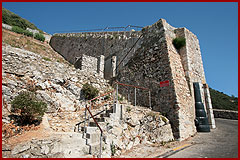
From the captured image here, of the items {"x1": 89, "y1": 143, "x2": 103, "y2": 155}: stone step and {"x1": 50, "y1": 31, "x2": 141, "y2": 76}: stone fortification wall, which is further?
{"x1": 50, "y1": 31, "x2": 141, "y2": 76}: stone fortification wall

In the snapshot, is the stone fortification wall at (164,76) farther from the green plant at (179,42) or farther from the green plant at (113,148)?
the green plant at (113,148)

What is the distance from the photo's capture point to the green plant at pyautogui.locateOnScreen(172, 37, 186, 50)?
861 centimetres

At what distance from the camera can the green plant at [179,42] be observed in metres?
8.61

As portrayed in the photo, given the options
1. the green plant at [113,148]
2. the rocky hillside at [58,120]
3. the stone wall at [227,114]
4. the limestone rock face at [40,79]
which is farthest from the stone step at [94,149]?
the stone wall at [227,114]

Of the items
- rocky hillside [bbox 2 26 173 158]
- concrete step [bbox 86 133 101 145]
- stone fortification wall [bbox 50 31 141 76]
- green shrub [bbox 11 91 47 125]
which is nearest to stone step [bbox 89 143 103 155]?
rocky hillside [bbox 2 26 173 158]

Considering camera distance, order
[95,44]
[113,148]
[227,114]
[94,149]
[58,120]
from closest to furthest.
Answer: [94,149] → [113,148] → [58,120] → [227,114] → [95,44]

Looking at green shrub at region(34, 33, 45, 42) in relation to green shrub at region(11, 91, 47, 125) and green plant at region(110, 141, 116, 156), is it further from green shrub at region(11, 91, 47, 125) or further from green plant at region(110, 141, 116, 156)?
green plant at region(110, 141, 116, 156)

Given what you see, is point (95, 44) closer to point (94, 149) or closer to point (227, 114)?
point (94, 149)

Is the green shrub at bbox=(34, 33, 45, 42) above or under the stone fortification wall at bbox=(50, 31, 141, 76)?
above

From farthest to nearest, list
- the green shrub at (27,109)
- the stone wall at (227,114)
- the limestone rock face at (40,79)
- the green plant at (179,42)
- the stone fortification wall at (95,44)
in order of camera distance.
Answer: the stone fortification wall at (95,44), the stone wall at (227,114), the green plant at (179,42), the limestone rock face at (40,79), the green shrub at (27,109)

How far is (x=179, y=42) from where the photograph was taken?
8.65 m

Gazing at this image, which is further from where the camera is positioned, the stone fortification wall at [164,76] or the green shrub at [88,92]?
the green shrub at [88,92]

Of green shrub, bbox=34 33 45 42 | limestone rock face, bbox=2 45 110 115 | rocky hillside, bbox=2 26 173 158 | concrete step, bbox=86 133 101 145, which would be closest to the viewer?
rocky hillside, bbox=2 26 173 158

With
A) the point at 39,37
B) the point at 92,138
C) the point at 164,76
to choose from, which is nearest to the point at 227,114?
the point at 164,76
